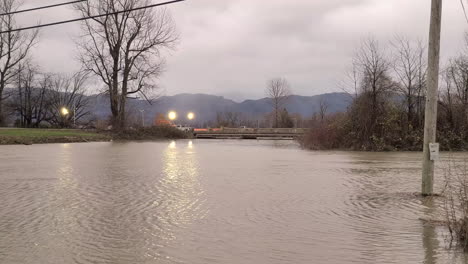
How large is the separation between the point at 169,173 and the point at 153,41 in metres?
38.8

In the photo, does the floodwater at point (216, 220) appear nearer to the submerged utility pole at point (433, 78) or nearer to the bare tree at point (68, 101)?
the submerged utility pole at point (433, 78)

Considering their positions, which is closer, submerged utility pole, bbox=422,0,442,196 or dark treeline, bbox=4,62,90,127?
submerged utility pole, bbox=422,0,442,196

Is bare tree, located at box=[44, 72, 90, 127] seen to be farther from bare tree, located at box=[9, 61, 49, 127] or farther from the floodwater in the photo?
the floodwater

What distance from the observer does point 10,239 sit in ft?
21.8

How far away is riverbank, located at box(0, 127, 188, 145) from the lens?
36.3 m

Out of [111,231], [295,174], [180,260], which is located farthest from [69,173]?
[180,260]

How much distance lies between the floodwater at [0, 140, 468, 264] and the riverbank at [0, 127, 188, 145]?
24.3 m

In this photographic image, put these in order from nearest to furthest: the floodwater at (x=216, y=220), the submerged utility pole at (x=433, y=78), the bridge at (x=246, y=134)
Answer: the floodwater at (x=216, y=220) → the submerged utility pole at (x=433, y=78) → the bridge at (x=246, y=134)

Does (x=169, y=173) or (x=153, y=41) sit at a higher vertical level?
(x=153, y=41)

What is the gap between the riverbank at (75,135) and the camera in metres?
36.3

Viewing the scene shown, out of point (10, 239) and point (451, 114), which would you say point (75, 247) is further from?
point (451, 114)

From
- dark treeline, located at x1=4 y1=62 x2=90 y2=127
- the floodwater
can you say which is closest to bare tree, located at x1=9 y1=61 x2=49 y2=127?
dark treeline, located at x1=4 y1=62 x2=90 y2=127

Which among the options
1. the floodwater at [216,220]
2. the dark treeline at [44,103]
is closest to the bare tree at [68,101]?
the dark treeline at [44,103]

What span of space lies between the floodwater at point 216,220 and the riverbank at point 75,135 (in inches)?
957
